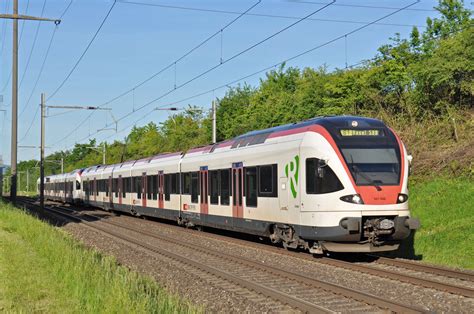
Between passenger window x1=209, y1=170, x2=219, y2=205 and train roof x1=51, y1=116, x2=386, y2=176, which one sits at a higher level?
train roof x1=51, y1=116, x2=386, y2=176

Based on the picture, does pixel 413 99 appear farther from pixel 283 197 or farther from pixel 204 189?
pixel 283 197

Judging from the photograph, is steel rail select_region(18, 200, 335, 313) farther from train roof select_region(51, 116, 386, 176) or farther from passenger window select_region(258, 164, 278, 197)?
train roof select_region(51, 116, 386, 176)

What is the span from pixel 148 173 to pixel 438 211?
16215 mm

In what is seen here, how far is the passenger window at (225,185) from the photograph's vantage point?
63.1 ft

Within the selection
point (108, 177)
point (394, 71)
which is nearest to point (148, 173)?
point (108, 177)

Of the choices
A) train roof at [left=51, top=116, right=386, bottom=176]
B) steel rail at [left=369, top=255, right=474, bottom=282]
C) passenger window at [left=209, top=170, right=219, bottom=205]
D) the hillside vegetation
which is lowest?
steel rail at [left=369, top=255, right=474, bottom=282]

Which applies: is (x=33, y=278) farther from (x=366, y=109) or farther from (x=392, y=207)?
(x=366, y=109)

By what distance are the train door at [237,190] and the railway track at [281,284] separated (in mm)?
1875

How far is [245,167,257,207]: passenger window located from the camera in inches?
674

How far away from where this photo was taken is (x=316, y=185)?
44.5 ft

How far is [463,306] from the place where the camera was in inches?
356

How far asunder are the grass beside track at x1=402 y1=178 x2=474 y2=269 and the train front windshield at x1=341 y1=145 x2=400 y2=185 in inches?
96.2

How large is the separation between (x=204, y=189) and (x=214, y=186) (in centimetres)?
114

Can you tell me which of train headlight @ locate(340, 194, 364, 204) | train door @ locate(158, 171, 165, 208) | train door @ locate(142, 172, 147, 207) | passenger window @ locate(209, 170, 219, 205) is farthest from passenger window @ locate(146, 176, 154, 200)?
train headlight @ locate(340, 194, 364, 204)
